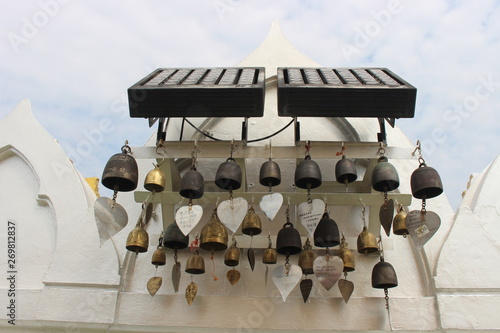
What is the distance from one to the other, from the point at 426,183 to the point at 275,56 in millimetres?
3348

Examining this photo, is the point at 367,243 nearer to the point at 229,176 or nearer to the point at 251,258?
the point at 251,258

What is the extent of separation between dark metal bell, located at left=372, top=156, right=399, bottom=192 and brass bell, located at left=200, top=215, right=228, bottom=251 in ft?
4.46

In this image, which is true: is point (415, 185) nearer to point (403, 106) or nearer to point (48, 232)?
Result: point (403, 106)

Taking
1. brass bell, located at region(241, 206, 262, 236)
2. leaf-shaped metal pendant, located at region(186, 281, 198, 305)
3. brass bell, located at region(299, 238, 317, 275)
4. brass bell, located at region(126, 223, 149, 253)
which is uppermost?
brass bell, located at region(241, 206, 262, 236)

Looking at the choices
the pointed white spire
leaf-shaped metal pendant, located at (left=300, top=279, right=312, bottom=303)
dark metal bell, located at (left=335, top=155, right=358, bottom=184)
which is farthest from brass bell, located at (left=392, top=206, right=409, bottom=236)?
the pointed white spire

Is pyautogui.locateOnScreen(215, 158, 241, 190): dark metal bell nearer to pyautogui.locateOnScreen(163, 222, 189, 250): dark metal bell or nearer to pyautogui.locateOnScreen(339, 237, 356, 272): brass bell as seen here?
pyautogui.locateOnScreen(163, 222, 189, 250): dark metal bell

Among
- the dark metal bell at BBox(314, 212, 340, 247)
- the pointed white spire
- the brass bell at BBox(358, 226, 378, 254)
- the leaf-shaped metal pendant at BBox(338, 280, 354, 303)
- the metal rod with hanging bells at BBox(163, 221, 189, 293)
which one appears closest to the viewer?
the dark metal bell at BBox(314, 212, 340, 247)

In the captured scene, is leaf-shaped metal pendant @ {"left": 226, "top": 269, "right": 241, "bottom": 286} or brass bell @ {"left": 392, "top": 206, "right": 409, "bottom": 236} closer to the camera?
brass bell @ {"left": 392, "top": 206, "right": 409, "bottom": 236}

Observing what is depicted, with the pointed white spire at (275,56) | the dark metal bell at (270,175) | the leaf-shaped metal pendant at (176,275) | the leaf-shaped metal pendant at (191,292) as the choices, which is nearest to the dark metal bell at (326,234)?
the dark metal bell at (270,175)

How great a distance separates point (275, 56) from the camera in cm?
608

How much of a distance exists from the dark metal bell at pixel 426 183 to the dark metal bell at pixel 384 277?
0.75 metres

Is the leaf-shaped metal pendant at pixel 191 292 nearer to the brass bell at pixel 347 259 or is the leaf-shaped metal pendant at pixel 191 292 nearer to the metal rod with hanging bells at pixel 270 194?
the metal rod with hanging bells at pixel 270 194

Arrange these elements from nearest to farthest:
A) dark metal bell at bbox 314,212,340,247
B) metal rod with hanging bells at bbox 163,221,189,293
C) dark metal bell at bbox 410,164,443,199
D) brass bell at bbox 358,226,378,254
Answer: dark metal bell at bbox 410,164,443,199 < dark metal bell at bbox 314,212,340,247 < brass bell at bbox 358,226,378,254 < metal rod with hanging bells at bbox 163,221,189,293

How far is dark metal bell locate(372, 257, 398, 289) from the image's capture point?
12.3ft
